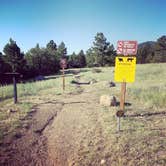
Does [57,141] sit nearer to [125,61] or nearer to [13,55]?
[125,61]

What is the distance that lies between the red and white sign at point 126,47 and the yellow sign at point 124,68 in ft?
0.63

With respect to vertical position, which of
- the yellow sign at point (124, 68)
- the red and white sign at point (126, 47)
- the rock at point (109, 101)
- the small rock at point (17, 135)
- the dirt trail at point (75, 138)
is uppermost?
the red and white sign at point (126, 47)

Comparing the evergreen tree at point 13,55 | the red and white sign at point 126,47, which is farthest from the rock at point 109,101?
the evergreen tree at point 13,55

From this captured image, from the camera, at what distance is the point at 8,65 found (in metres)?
48.8

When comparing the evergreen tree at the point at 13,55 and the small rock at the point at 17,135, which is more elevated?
the evergreen tree at the point at 13,55

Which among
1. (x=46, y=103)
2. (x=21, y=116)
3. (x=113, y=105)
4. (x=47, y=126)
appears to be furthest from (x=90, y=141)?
(x=46, y=103)

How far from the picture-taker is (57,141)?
21.5ft

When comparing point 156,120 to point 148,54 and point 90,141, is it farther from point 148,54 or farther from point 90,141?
point 148,54

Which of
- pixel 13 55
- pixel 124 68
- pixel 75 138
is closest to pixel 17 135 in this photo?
pixel 75 138

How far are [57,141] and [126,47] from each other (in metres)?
3.48

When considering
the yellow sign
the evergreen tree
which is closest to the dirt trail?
the yellow sign

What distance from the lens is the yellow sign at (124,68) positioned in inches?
283

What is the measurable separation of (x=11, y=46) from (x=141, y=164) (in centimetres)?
4915

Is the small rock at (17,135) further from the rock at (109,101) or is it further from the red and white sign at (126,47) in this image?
the rock at (109,101)
